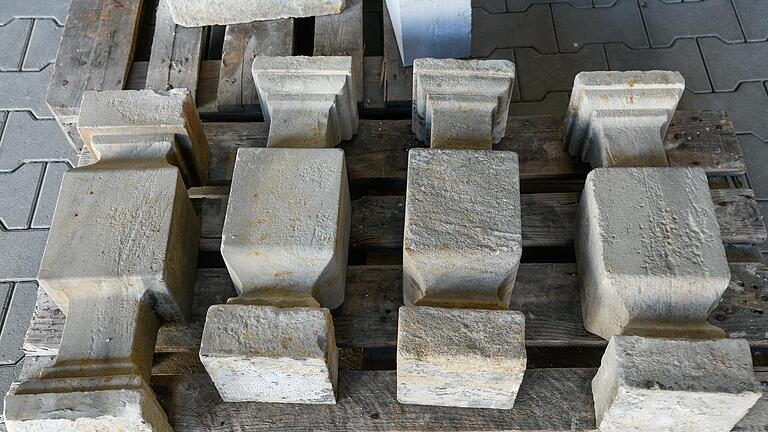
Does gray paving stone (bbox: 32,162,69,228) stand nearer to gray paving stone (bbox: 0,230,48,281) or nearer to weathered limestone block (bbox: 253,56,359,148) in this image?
gray paving stone (bbox: 0,230,48,281)

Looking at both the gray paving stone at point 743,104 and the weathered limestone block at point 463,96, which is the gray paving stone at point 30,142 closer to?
the weathered limestone block at point 463,96

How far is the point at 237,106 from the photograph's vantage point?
2.24 m

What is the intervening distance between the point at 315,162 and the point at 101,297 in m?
0.66

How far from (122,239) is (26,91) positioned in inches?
60.7

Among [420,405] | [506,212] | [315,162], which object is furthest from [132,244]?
[506,212]

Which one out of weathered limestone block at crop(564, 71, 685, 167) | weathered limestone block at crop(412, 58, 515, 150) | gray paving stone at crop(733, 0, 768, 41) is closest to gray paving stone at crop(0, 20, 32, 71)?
weathered limestone block at crop(412, 58, 515, 150)

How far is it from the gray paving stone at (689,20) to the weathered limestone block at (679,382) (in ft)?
5.78

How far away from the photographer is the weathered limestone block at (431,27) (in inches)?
84.8

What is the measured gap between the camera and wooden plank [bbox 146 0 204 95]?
7.51ft

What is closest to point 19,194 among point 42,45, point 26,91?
point 26,91

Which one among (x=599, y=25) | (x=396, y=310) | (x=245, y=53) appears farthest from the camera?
(x=599, y=25)

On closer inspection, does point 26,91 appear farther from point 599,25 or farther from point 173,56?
point 599,25

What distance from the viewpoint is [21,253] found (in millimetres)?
2525

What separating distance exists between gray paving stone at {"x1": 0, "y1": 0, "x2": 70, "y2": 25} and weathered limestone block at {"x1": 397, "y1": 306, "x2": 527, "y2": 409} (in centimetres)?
245
